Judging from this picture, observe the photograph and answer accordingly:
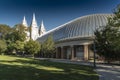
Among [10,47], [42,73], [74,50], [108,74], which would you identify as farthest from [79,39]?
[42,73]

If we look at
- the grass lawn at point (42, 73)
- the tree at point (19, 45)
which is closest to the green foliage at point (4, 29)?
the tree at point (19, 45)

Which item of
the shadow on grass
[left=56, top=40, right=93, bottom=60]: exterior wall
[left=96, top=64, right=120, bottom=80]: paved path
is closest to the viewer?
the shadow on grass

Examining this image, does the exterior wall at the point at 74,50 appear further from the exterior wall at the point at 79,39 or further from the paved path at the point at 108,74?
the paved path at the point at 108,74

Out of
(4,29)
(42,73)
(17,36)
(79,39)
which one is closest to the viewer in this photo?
(42,73)

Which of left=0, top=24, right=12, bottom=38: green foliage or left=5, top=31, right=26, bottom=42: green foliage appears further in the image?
left=0, top=24, right=12, bottom=38: green foliage

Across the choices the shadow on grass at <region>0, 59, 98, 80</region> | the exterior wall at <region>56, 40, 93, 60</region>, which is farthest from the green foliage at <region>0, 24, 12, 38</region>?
the shadow on grass at <region>0, 59, 98, 80</region>

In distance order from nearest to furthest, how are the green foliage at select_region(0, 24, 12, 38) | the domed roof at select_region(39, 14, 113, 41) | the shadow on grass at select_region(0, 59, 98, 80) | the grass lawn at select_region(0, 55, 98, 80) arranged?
the shadow on grass at select_region(0, 59, 98, 80) < the grass lawn at select_region(0, 55, 98, 80) < the domed roof at select_region(39, 14, 113, 41) < the green foliage at select_region(0, 24, 12, 38)

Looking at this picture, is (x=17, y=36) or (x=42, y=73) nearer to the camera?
(x=42, y=73)

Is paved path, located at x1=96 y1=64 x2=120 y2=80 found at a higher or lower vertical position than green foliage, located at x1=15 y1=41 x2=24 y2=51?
lower

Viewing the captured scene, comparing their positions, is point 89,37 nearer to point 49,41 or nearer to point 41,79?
point 49,41

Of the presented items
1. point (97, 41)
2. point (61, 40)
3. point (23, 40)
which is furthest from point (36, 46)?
point (97, 41)

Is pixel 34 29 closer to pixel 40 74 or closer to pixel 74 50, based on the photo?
pixel 74 50

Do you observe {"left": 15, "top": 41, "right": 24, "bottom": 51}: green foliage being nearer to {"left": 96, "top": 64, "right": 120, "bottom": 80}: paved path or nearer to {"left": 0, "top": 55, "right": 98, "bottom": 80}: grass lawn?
{"left": 0, "top": 55, "right": 98, "bottom": 80}: grass lawn

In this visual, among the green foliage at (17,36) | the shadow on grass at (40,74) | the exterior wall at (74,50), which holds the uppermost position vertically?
the green foliage at (17,36)
